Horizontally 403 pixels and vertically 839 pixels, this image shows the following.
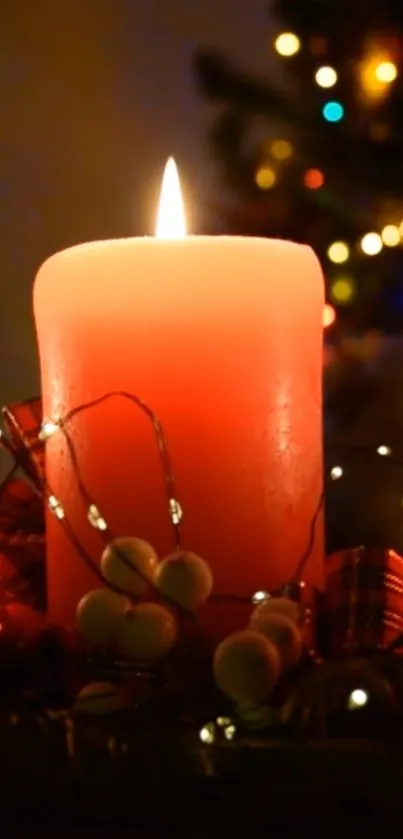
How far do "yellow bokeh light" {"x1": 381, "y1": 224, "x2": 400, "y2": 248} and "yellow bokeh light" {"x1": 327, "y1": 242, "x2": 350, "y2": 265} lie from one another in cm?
4

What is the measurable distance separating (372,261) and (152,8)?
584 mm

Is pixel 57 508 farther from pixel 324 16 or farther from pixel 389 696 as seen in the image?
pixel 324 16

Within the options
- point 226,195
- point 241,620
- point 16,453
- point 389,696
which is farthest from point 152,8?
point 389,696

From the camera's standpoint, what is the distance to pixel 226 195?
1.23 metres

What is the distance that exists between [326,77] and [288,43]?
2.5 inches

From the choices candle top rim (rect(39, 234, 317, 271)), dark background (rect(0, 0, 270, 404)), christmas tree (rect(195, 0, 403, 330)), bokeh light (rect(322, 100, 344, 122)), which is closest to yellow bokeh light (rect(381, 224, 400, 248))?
christmas tree (rect(195, 0, 403, 330))

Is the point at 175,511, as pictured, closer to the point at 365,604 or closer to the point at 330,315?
the point at 365,604

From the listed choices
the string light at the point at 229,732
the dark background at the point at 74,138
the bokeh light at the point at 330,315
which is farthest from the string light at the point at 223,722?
the dark background at the point at 74,138

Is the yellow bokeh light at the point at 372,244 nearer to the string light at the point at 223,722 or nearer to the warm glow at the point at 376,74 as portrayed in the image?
the warm glow at the point at 376,74

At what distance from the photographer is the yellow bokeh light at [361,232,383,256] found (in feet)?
3.45

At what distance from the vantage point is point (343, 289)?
107 cm

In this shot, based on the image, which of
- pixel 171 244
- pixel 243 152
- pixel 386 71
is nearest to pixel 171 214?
pixel 171 244

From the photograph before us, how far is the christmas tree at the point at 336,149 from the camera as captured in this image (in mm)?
1030

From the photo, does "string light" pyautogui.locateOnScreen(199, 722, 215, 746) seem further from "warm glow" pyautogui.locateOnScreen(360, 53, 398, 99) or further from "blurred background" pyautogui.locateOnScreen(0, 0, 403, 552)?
"warm glow" pyautogui.locateOnScreen(360, 53, 398, 99)
